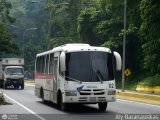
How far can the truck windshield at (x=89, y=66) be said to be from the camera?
22.1 meters

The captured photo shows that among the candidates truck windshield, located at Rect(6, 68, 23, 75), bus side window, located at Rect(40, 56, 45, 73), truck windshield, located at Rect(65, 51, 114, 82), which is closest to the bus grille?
truck windshield, located at Rect(65, 51, 114, 82)

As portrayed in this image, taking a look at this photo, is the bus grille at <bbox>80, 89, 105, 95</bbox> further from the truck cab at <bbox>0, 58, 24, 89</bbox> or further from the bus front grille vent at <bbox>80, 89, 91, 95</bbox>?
the truck cab at <bbox>0, 58, 24, 89</bbox>

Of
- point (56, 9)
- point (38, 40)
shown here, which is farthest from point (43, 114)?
point (38, 40)

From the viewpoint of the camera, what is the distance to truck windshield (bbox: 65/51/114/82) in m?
22.1

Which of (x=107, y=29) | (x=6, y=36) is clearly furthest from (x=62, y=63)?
(x=6, y=36)

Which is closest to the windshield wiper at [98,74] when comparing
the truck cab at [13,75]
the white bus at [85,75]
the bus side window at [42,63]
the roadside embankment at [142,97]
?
the white bus at [85,75]

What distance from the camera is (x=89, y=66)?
73.3ft

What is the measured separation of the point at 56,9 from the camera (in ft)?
264

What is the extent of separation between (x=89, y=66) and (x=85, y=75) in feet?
1.47

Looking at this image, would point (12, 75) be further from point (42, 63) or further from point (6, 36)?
point (42, 63)

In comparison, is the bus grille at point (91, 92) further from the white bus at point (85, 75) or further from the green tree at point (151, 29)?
the green tree at point (151, 29)

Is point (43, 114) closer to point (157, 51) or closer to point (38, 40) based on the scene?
point (157, 51)

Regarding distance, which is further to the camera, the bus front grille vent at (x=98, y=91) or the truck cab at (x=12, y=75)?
the truck cab at (x=12, y=75)

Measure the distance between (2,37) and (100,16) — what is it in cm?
1433
